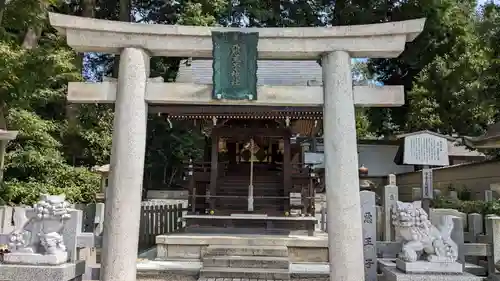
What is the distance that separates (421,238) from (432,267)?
1.17 ft

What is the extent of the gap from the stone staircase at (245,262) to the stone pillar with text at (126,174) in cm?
255

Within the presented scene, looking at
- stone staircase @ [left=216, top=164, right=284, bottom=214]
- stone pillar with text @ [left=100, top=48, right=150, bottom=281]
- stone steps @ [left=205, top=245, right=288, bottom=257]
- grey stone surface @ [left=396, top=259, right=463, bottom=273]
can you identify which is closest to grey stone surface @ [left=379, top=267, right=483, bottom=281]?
Result: grey stone surface @ [left=396, top=259, right=463, bottom=273]

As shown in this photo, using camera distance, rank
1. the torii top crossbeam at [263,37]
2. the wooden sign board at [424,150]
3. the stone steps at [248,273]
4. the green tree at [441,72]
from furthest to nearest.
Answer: the green tree at [441,72] < the wooden sign board at [424,150] < the stone steps at [248,273] < the torii top crossbeam at [263,37]

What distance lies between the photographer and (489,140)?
1136 centimetres

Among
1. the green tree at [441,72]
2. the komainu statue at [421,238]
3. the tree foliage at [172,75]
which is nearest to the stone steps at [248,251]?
the komainu statue at [421,238]

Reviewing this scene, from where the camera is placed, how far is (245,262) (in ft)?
27.7

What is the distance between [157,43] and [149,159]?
1679cm

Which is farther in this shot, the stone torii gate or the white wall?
the white wall

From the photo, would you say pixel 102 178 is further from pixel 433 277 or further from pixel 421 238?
pixel 433 277

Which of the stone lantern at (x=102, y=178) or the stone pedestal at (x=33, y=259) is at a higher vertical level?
the stone lantern at (x=102, y=178)

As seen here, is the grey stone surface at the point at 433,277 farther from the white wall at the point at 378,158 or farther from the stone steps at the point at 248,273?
the white wall at the point at 378,158

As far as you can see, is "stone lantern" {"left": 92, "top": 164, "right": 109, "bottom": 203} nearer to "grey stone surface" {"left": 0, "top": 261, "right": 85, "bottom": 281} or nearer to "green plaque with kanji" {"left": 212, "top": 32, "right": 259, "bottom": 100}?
"grey stone surface" {"left": 0, "top": 261, "right": 85, "bottom": 281}

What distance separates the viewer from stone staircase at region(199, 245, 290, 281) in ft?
26.3

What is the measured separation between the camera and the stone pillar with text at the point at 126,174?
5.66 metres
